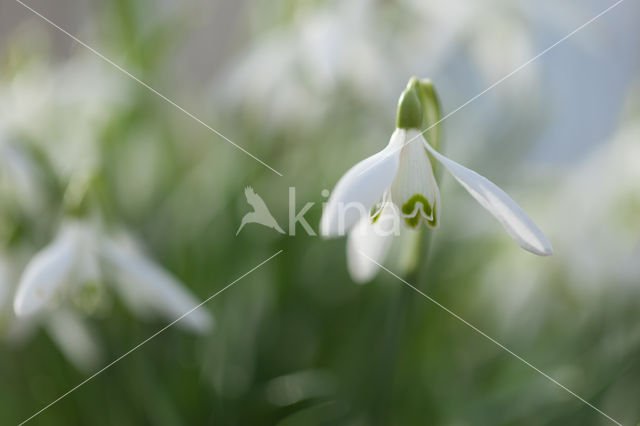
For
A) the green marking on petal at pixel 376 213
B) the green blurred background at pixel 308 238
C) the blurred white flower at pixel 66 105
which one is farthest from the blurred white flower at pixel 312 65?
the green marking on petal at pixel 376 213

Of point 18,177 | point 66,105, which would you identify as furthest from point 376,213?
point 66,105

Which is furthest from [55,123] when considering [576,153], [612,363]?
[576,153]

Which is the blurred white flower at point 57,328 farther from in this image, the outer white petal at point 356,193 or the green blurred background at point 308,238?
the outer white petal at point 356,193

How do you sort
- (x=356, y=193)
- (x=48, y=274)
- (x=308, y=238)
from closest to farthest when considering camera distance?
(x=356, y=193)
(x=48, y=274)
(x=308, y=238)

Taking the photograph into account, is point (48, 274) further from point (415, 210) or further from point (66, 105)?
point (66, 105)

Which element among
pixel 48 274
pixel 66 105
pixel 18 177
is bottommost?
pixel 48 274

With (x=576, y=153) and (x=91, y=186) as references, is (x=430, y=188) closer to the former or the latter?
(x=91, y=186)
